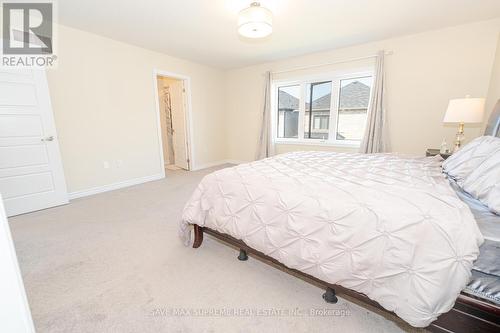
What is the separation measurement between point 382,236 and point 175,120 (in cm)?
498

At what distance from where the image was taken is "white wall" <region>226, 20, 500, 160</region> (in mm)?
2875

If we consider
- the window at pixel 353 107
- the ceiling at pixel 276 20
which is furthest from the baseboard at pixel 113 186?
the window at pixel 353 107

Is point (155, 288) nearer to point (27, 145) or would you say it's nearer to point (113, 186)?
point (27, 145)

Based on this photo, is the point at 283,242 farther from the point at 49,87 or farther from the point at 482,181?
the point at 49,87

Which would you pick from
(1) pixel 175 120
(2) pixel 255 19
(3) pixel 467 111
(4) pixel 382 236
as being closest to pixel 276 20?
(2) pixel 255 19

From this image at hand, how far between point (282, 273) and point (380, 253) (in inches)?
33.8

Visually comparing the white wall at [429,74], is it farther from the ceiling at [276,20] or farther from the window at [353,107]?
the window at [353,107]

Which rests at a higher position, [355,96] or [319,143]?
[355,96]

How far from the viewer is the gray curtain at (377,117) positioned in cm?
344

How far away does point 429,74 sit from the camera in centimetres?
317

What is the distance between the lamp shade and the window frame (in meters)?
1.23

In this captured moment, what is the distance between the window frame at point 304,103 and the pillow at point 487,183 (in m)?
2.61

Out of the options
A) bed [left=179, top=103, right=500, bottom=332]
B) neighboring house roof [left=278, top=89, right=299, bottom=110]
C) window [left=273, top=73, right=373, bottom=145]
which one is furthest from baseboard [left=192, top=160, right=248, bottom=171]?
bed [left=179, top=103, right=500, bottom=332]

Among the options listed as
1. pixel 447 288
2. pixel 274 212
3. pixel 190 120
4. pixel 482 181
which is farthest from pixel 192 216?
pixel 190 120
